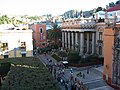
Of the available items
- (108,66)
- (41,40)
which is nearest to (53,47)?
(41,40)

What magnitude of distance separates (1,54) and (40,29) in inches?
1257

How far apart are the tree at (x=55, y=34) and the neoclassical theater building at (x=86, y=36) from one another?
7.86 m

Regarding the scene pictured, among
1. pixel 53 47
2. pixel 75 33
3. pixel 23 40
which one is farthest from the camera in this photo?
pixel 53 47

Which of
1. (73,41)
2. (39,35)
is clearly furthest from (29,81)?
(39,35)

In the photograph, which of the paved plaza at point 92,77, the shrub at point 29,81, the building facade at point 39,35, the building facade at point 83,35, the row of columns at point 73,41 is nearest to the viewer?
the shrub at point 29,81

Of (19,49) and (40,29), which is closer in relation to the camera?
(19,49)

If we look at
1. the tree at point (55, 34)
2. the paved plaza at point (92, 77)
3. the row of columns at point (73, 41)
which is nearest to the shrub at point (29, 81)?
the paved plaza at point (92, 77)

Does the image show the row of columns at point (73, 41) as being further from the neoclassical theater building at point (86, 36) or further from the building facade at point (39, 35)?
the building facade at point (39, 35)

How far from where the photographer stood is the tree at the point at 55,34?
2386 inches

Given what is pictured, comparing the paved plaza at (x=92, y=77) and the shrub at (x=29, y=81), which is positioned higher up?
the shrub at (x=29, y=81)

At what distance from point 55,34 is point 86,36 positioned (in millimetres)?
15126

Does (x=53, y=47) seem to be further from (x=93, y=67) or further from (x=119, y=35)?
(x=119, y=35)

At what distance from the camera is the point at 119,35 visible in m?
24.3

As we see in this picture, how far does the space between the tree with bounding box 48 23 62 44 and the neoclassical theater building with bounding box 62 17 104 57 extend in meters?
7.86
